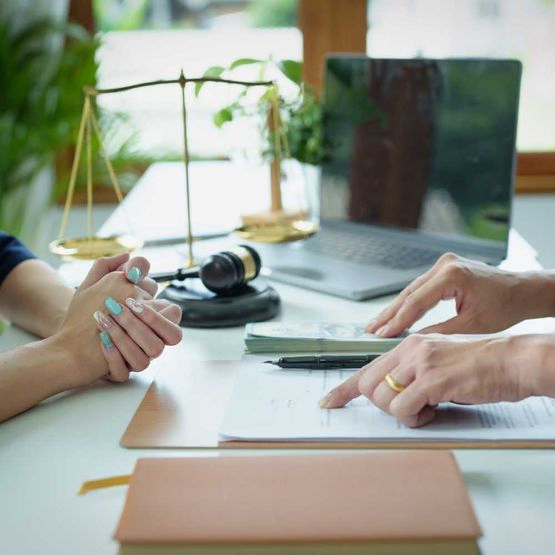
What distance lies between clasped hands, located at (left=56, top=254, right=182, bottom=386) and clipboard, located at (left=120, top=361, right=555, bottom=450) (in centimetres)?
4

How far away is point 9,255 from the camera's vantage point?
1517 mm

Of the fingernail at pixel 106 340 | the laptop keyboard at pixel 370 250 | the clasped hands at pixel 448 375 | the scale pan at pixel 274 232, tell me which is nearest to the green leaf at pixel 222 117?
the laptop keyboard at pixel 370 250

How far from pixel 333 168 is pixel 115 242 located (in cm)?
50

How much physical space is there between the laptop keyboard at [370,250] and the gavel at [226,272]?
1.00 feet

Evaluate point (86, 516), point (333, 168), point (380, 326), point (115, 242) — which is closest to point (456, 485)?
point (86, 516)

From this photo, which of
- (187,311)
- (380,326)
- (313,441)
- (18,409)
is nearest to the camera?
→ (313,441)

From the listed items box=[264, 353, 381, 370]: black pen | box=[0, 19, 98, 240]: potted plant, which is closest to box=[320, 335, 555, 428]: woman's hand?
box=[264, 353, 381, 370]: black pen

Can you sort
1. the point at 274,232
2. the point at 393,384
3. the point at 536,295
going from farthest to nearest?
the point at 274,232
the point at 536,295
the point at 393,384

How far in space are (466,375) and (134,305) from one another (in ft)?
1.29

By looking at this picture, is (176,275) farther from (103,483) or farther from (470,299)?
(103,483)

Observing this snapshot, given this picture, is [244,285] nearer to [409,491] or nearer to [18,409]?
[18,409]

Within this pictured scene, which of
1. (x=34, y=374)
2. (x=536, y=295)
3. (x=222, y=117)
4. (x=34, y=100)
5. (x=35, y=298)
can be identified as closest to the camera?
(x=34, y=374)

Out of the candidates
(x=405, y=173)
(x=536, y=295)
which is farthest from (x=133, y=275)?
(x=405, y=173)

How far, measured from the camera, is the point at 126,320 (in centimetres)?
115
